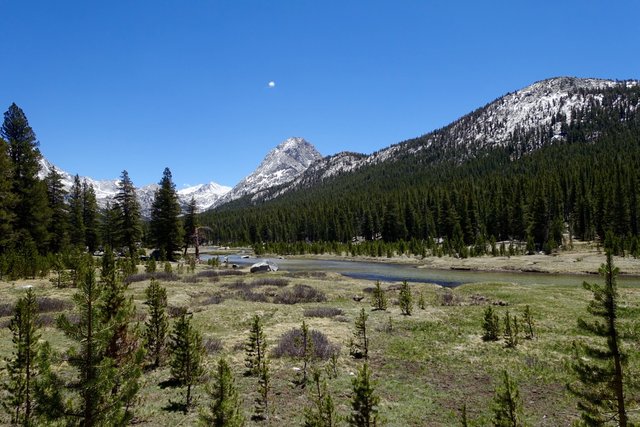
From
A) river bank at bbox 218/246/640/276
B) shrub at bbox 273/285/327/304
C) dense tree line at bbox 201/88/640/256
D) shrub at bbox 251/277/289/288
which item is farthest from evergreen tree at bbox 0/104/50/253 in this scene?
dense tree line at bbox 201/88/640/256

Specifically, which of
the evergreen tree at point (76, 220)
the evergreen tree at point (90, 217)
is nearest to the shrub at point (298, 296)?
the evergreen tree at point (76, 220)

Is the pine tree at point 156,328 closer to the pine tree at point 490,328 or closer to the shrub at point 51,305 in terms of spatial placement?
the shrub at point 51,305

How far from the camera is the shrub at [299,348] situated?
1586 cm

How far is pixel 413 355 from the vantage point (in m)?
16.4

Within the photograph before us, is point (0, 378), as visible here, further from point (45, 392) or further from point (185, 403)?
point (45, 392)

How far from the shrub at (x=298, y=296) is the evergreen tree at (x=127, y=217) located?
123ft

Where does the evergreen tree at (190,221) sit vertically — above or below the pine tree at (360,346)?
above

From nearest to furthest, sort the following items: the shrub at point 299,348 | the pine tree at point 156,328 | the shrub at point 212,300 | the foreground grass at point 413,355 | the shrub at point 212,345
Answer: the foreground grass at point 413,355, the pine tree at point 156,328, the shrub at point 299,348, the shrub at point 212,345, the shrub at point 212,300

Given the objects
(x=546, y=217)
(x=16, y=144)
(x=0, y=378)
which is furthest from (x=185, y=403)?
(x=546, y=217)

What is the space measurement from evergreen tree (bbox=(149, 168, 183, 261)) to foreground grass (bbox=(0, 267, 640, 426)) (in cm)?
3124

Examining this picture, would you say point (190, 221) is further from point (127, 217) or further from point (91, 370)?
point (91, 370)

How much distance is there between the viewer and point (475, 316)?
23812 millimetres

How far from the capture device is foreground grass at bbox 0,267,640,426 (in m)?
11.2

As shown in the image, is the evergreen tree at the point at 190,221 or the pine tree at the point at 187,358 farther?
the evergreen tree at the point at 190,221
